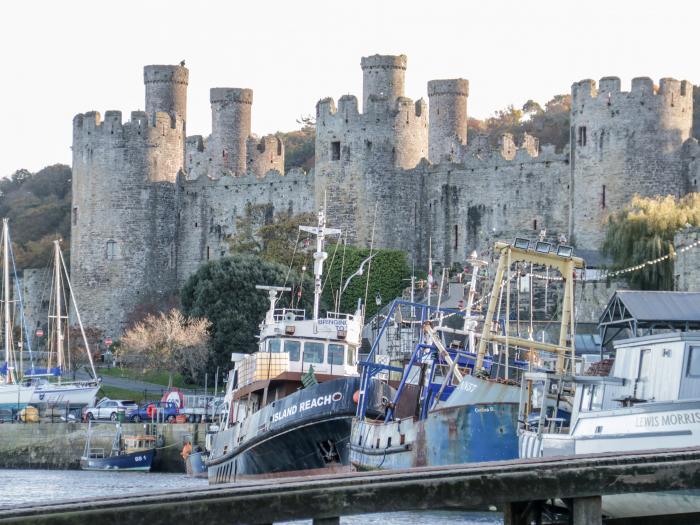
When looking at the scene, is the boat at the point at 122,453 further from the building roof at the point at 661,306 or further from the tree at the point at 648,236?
the building roof at the point at 661,306

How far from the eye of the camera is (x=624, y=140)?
173ft

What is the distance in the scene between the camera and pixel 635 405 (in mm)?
17828

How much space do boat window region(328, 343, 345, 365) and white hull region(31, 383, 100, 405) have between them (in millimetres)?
20635

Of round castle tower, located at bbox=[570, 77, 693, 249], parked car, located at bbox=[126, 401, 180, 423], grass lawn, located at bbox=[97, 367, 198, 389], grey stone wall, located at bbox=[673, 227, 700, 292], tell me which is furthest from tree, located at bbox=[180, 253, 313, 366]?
grey stone wall, located at bbox=[673, 227, 700, 292]

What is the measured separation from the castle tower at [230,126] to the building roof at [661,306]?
53.0 meters

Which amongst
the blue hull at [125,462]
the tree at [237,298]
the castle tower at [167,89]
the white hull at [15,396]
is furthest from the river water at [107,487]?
the castle tower at [167,89]

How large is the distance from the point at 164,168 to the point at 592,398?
46.8 meters

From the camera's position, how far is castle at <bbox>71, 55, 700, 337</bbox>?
5316cm

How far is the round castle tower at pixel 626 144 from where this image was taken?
5272 centimetres

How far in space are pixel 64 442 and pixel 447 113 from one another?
2917 centimetres

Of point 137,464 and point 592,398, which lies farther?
point 137,464

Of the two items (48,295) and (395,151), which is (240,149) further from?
(395,151)

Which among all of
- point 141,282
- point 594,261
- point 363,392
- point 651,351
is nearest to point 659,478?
point 651,351

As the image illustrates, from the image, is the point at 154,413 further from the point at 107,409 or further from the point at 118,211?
the point at 118,211
